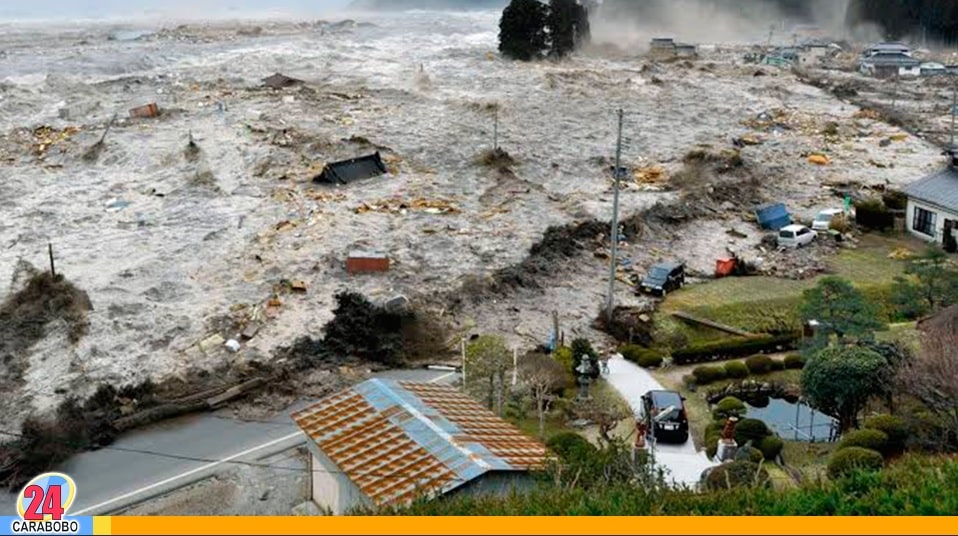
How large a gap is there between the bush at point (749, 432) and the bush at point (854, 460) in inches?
74.2

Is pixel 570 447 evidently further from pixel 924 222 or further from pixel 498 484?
pixel 924 222

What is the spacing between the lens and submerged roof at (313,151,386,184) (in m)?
29.1

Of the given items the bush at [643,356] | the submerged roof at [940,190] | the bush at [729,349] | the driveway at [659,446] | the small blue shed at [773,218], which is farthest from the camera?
the small blue shed at [773,218]

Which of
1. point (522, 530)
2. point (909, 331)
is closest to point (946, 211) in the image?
point (909, 331)

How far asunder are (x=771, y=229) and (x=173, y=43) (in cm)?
5394

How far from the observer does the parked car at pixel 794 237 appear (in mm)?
24500

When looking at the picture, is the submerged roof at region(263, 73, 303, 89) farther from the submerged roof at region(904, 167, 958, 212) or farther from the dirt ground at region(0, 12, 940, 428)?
the submerged roof at region(904, 167, 958, 212)

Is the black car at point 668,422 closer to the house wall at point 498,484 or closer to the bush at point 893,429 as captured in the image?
the bush at point 893,429

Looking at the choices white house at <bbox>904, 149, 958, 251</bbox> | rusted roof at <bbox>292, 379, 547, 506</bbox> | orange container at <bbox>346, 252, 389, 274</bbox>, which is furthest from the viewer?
white house at <bbox>904, 149, 958, 251</bbox>

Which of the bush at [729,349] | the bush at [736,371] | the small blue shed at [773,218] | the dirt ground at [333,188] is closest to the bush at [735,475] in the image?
the bush at [736,371]

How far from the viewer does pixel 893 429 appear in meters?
12.6

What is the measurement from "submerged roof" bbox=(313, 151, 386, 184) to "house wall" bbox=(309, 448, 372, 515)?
17128 millimetres

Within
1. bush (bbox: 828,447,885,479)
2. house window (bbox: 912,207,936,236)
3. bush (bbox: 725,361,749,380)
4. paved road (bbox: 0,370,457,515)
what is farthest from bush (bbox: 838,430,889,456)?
house window (bbox: 912,207,936,236)

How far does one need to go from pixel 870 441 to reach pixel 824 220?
14591mm
